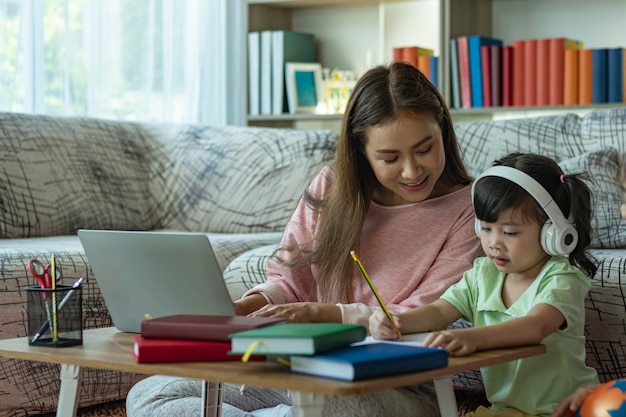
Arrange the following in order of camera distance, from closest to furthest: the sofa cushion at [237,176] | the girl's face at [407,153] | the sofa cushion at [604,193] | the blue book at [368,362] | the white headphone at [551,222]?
the blue book at [368,362], the white headphone at [551,222], the girl's face at [407,153], the sofa cushion at [604,193], the sofa cushion at [237,176]

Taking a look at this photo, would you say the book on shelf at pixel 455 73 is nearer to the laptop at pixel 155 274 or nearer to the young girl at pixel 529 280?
the young girl at pixel 529 280

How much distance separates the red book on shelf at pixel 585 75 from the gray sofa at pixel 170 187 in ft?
2.15

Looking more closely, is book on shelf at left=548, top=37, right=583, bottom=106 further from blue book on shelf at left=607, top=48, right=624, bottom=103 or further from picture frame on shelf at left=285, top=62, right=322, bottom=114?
picture frame on shelf at left=285, top=62, right=322, bottom=114

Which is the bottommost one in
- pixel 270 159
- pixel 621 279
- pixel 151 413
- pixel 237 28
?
pixel 151 413

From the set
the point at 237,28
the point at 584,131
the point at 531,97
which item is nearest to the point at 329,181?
the point at 584,131

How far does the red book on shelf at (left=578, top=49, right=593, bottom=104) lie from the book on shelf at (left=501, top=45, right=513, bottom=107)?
25 centimetres

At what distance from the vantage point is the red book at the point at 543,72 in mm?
3385

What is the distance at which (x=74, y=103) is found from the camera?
357cm

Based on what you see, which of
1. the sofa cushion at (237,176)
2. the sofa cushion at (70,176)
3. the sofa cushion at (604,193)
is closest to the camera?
the sofa cushion at (604,193)

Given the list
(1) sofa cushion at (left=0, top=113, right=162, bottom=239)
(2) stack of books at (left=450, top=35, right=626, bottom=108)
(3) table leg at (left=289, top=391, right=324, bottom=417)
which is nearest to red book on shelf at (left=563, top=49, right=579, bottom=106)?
(2) stack of books at (left=450, top=35, right=626, bottom=108)

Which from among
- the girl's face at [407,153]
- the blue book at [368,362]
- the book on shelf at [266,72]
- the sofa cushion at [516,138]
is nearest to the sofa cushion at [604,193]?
the sofa cushion at [516,138]

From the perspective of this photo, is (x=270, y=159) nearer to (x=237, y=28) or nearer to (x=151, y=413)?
(x=237, y=28)

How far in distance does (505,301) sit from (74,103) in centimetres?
241

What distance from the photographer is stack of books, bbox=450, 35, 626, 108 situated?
10.9 feet
